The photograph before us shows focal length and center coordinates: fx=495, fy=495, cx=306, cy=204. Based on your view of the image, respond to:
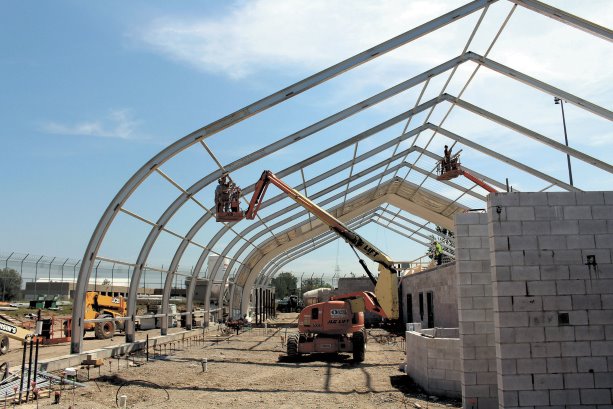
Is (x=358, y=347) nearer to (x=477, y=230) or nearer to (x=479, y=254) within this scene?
(x=479, y=254)

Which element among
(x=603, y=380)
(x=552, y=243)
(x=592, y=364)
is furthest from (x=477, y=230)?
(x=603, y=380)

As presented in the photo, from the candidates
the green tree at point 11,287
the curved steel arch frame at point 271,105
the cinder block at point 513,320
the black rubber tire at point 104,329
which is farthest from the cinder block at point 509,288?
the green tree at point 11,287

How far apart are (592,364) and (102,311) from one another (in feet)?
76.6

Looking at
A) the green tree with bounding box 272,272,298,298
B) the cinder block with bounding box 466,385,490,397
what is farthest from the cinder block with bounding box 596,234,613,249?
the green tree with bounding box 272,272,298,298

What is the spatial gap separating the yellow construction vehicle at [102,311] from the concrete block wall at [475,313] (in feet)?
60.4

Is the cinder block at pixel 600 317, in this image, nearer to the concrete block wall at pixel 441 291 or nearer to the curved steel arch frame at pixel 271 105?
the curved steel arch frame at pixel 271 105

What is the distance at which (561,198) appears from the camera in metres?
8.28

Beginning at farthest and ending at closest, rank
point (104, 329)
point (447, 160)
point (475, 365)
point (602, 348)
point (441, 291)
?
point (104, 329), point (447, 160), point (441, 291), point (475, 365), point (602, 348)

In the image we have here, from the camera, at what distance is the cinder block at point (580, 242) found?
8.16 metres

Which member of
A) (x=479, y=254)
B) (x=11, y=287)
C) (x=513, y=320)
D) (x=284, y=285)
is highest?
(x=284, y=285)

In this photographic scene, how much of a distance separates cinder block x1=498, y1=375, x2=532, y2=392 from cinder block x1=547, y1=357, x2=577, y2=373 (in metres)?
0.38

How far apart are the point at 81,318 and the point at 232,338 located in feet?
38.1

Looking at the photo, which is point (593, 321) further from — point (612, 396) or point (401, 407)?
point (401, 407)

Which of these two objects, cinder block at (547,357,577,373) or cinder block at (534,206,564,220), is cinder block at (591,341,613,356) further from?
cinder block at (534,206,564,220)
